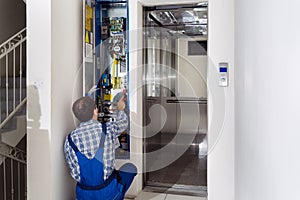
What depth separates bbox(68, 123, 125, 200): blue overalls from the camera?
248 centimetres

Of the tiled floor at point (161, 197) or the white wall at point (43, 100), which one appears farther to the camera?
the tiled floor at point (161, 197)

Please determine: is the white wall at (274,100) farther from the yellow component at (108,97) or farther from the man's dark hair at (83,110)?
the yellow component at (108,97)

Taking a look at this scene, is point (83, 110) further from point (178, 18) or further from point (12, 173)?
point (178, 18)

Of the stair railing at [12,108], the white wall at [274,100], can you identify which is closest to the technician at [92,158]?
the stair railing at [12,108]

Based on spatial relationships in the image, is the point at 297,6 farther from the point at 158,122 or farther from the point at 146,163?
the point at 158,122

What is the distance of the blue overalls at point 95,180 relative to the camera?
A: 8.14 feet

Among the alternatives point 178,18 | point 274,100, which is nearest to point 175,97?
point 178,18

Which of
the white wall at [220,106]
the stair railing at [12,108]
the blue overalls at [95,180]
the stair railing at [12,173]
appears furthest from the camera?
the stair railing at [12,173]

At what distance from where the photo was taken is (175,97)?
4602mm

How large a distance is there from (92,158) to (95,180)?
0.65 feet

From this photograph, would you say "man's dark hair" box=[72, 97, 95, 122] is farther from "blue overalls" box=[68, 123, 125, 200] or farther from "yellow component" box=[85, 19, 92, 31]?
"yellow component" box=[85, 19, 92, 31]

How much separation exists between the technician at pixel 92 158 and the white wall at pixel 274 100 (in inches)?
51.3

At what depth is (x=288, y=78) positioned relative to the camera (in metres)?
0.94

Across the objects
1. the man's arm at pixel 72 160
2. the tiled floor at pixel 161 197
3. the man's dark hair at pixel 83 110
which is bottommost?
the tiled floor at pixel 161 197
